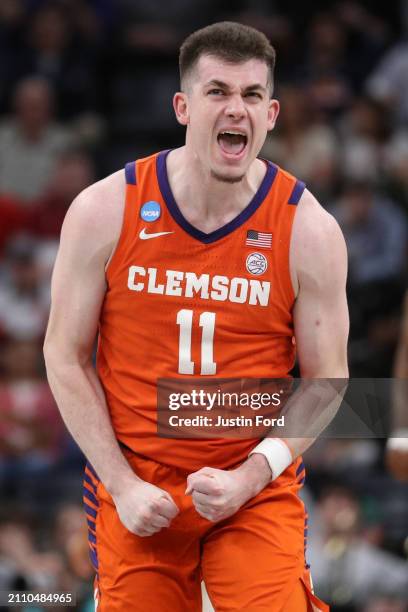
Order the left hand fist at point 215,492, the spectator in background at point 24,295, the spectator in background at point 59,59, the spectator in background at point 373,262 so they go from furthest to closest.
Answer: the spectator in background at point 59,59
the spectator in background at point 24,295
the spectator in background at point 373,262
the left hand fist at point 215,492

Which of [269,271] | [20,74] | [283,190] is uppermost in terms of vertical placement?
[20,74]

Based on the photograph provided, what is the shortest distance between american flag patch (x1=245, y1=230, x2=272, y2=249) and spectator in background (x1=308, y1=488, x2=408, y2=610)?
10.4 feet

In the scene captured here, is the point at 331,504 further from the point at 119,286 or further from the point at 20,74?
the point at 20,74

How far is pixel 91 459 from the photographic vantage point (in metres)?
4.29

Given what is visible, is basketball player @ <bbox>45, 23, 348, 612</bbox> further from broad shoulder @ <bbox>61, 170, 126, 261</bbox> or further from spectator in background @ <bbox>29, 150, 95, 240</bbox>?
spectator in background @ <bbox>29, 150, 95, 240</bbox>

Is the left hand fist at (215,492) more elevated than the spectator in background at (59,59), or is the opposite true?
the spectator in background at (59,59)

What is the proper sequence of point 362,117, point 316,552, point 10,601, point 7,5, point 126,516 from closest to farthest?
point 126,516 → point 10,601 → point 316,552 → point 362,117 → point 7,5

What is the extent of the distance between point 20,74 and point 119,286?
6922mm

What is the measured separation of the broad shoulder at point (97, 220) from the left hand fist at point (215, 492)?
85cm

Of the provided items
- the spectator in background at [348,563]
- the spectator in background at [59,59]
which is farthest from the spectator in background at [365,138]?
the spectator in background at [348,563]

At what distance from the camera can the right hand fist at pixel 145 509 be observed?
4.07m

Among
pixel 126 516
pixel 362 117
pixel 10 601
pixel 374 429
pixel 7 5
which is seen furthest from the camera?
pixel 7 5

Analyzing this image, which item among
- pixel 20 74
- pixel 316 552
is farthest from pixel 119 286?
pixel 20 74

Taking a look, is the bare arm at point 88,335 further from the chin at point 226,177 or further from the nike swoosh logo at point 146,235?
the chin at point 226,177
